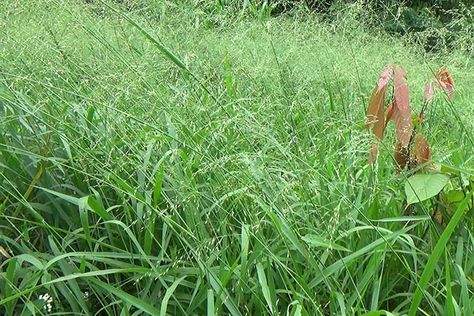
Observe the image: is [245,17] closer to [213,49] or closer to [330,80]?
[213,49]

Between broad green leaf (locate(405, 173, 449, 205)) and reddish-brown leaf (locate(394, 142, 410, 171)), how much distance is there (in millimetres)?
119

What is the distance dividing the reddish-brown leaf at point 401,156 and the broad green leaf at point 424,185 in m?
0.12

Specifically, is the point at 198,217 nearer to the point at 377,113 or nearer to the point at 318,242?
the point at 318,242

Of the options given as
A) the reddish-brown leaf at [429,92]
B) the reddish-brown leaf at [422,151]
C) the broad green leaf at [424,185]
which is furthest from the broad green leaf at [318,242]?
the reddish-brown leaf at [429,92]

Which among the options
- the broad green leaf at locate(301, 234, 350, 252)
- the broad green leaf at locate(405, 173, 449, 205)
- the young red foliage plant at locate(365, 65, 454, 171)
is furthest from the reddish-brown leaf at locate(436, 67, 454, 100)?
the broad green leaf at locate(301, 234, 350, 252)

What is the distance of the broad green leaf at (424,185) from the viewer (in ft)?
5.38

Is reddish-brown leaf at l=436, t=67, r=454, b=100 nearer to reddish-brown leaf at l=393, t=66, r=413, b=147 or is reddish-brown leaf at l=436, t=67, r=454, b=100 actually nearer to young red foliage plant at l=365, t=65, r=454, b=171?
young red foliage plant at l=365, t=65, r=454, b=171

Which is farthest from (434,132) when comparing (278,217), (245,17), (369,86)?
(245,17)

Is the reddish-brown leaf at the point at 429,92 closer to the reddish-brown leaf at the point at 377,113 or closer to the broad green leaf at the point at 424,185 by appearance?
the reddish-brown leaf at the point at 377,113

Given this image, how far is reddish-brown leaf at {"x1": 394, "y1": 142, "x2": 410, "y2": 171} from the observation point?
1854mm

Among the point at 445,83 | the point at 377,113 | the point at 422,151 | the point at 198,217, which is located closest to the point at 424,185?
the point at 422,151

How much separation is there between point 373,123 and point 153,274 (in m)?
0.68

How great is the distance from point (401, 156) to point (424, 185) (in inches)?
8.7

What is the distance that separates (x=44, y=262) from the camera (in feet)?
5.62
